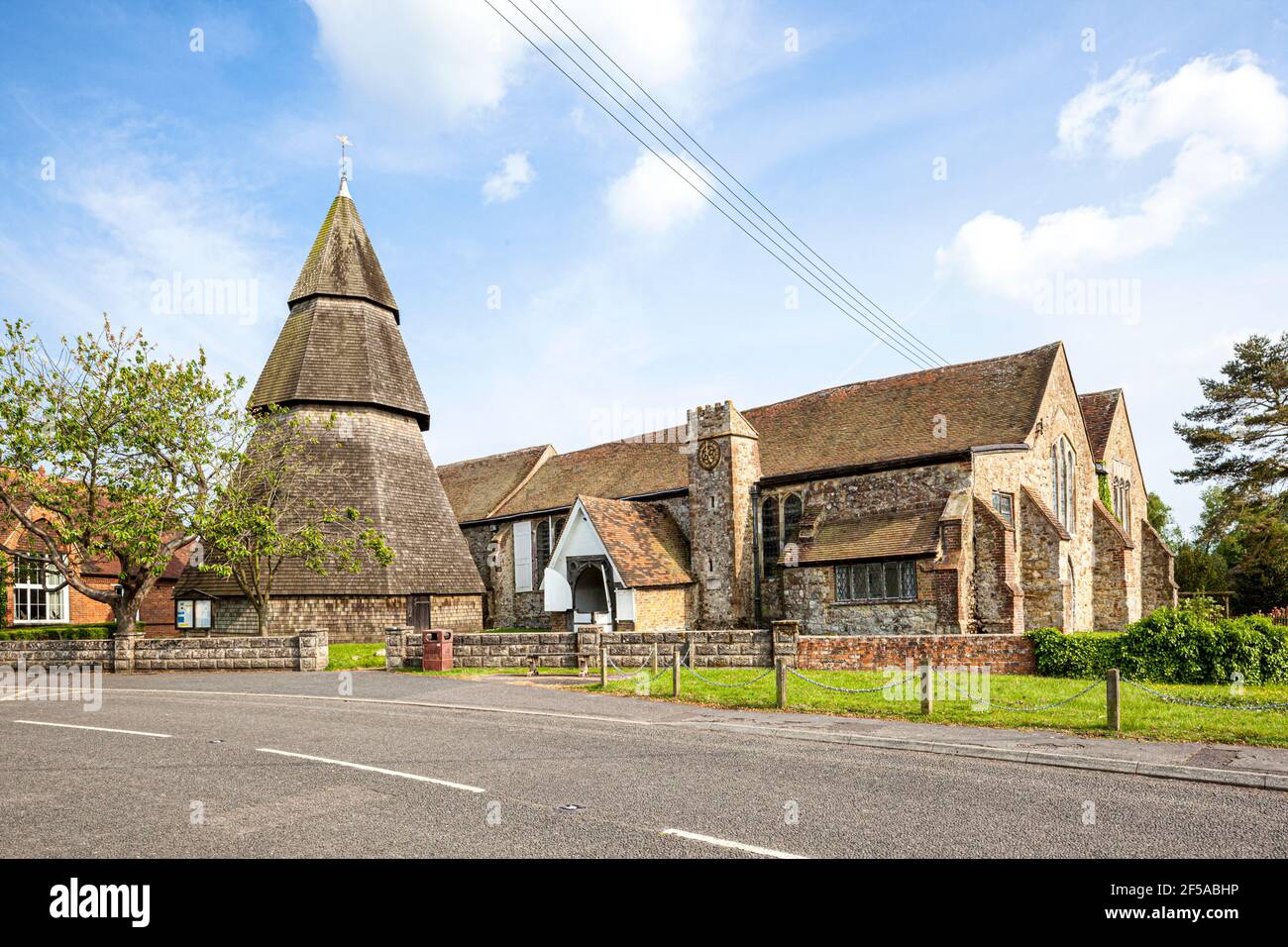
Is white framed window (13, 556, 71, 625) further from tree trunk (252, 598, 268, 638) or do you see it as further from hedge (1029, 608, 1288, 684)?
hedge (1029, 608, 1288, 684)

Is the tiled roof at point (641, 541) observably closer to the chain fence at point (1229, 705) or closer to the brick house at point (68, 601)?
the chain fence at point (1229, 705)

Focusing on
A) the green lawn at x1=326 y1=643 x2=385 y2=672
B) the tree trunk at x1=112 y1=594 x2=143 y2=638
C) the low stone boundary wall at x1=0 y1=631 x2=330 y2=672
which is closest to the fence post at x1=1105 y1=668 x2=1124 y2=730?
the green lawn at x1=326 y1=643 x2=385 y2=672

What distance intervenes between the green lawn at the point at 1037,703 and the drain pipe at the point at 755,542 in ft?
37.2

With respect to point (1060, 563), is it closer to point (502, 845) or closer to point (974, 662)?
point (974, 662)

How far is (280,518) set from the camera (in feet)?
105

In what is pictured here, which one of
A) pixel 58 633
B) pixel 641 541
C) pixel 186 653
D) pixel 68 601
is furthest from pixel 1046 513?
pixel 68 601

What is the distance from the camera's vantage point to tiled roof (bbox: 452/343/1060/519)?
2795 cm

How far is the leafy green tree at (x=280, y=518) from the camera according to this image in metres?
27.1

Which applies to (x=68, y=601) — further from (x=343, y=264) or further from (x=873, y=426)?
(x=873, y=426)

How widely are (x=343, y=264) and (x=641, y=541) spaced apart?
19.1 metres

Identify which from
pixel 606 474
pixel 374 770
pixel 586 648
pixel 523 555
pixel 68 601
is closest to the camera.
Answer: pixel 374 770

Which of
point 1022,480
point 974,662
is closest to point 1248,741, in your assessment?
point 974,662

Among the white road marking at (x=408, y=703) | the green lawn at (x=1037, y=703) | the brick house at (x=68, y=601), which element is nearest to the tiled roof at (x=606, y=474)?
the green lawn at (x=1037, y=703)
